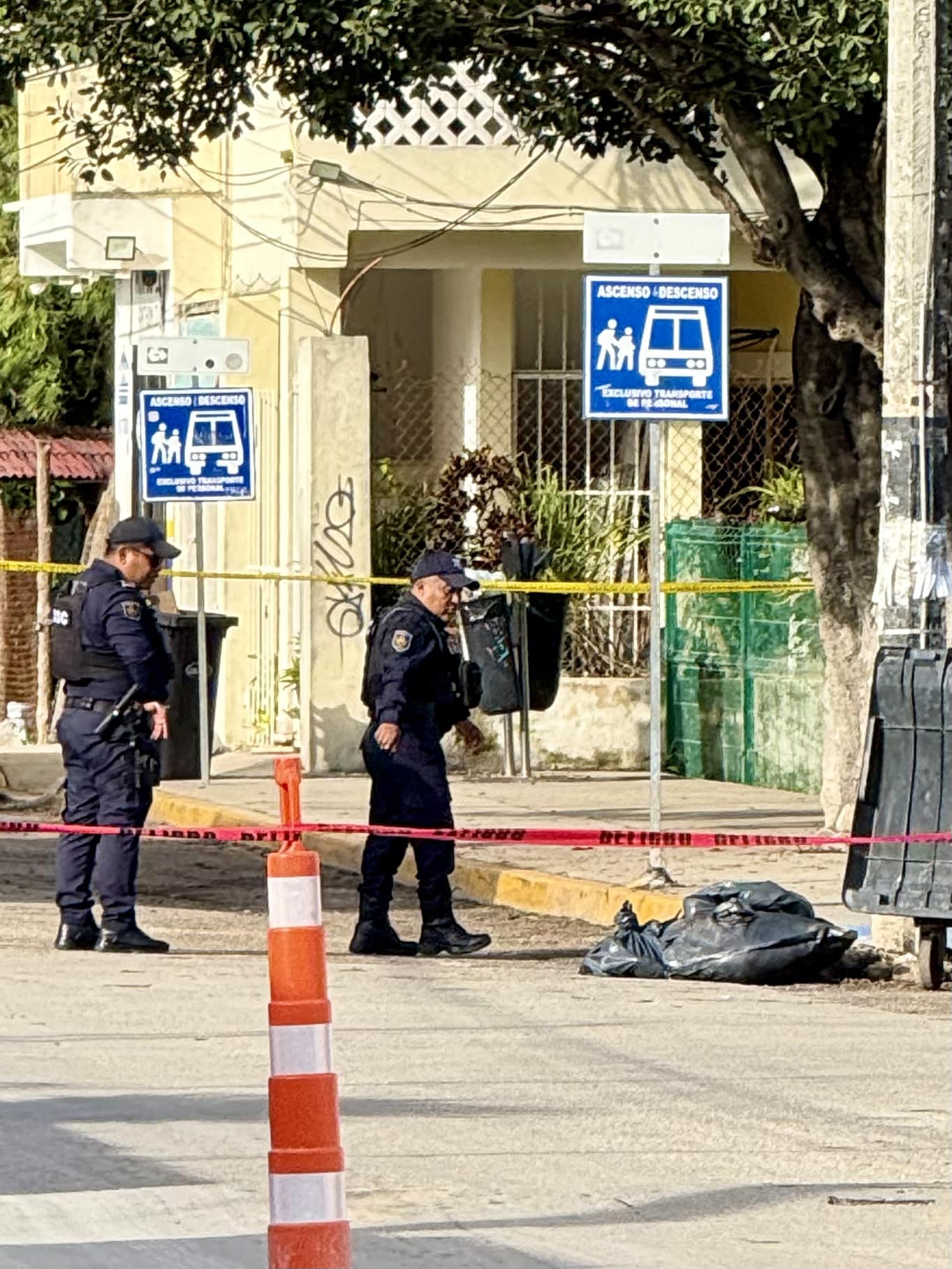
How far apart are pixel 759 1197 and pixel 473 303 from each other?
49.9ft

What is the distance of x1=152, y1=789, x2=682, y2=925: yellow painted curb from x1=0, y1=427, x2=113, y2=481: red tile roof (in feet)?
31.9

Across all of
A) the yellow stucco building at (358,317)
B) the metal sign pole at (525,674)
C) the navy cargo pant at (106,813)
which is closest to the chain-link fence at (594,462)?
the yellow stucco building at (358,317)

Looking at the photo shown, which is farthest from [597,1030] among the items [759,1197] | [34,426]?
[34,426]

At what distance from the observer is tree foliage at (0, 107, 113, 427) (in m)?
29.5

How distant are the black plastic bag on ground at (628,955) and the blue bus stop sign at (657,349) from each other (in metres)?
2.81

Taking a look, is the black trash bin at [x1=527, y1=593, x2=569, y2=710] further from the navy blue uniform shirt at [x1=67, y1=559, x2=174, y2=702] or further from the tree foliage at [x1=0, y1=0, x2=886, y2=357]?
the navy blue uniform shirt at [x1=67, y1=559, x2=174, y2=702]

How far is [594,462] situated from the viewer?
22094 mm

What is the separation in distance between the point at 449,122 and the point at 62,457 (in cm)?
808

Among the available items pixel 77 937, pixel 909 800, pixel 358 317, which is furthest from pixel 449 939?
pixel 358 317

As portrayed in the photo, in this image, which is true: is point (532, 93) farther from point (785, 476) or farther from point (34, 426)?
point (34, 426)

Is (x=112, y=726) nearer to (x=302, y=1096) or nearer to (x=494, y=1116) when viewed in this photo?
(x=494, y=1116)

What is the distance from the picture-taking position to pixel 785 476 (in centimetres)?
2111

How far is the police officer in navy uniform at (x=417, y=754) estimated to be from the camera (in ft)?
40.6

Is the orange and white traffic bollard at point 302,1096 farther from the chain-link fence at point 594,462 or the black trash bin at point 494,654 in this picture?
the chain-link fence at point 594,462
